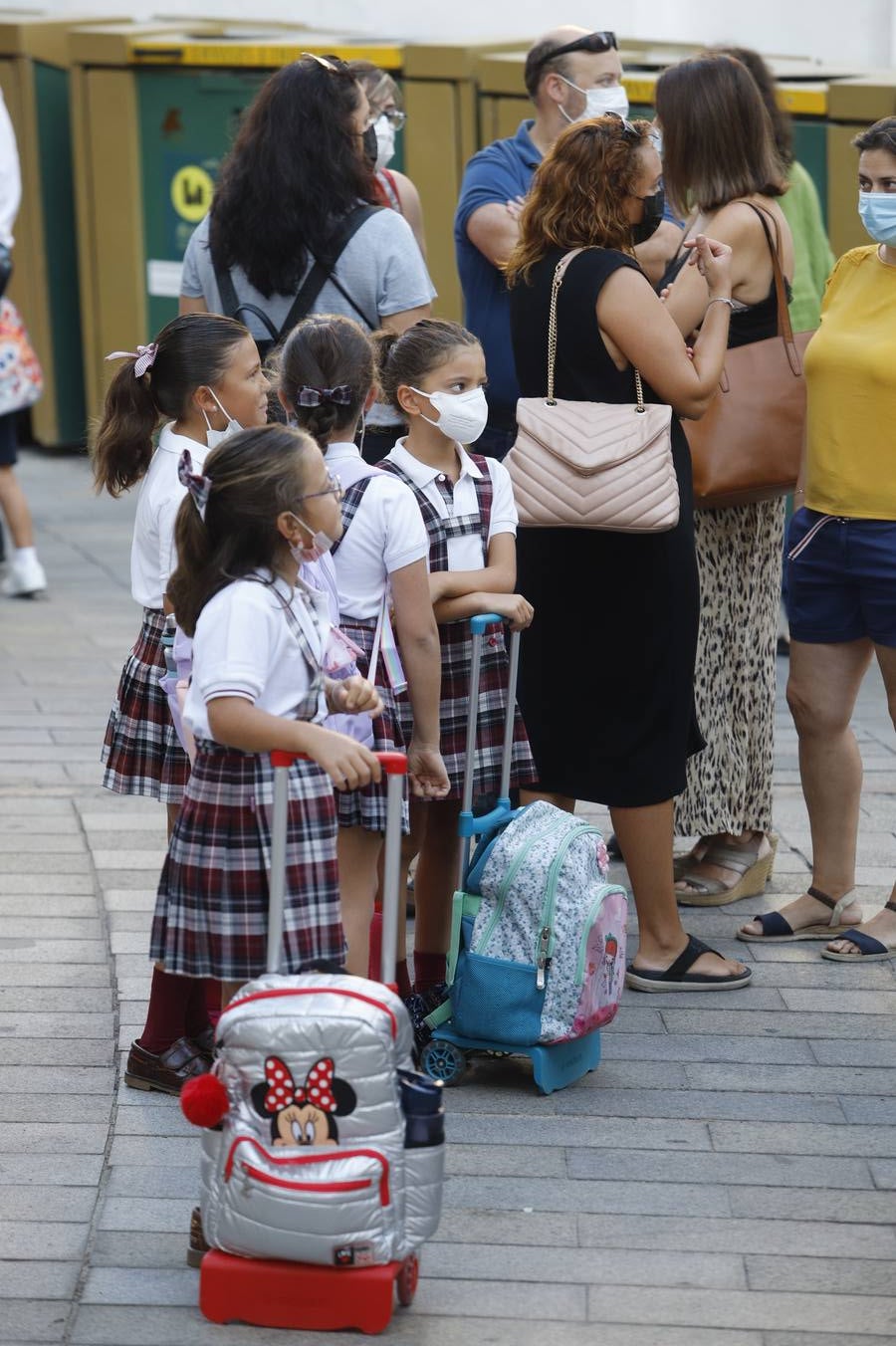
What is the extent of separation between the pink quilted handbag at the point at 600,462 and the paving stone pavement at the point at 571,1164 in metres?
1.10

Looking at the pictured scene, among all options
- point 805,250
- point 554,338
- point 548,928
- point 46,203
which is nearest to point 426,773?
point 548,928

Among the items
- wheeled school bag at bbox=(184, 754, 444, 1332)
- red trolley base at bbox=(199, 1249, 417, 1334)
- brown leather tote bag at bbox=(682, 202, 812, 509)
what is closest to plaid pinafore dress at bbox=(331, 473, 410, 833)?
wheeled school bag at bbox=(184, 754, 444, 1332)

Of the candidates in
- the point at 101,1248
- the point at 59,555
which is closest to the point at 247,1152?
the point at 101,1248

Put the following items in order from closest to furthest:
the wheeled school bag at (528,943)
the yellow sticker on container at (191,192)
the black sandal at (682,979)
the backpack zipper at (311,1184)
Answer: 1. the backpack zipper at (311,1184)
2. the wheeled school bag at (528,943)
3. the black sandal at (682,979)
4. the yellow sticker on container at (191,192)

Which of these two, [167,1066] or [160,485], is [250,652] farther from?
[167,1066]

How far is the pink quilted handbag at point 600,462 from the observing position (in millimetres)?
3980

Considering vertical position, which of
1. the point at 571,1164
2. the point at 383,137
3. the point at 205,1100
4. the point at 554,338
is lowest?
the point at 571,1164

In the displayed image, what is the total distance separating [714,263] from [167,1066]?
1986mm

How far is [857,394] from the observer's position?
444 centimetres

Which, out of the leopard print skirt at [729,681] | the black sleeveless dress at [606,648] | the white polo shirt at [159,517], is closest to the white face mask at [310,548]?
the white polo shirt at [159,517]

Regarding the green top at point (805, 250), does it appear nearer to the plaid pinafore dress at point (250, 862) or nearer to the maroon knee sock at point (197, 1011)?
the maroon knee sock at point (197, 1011)

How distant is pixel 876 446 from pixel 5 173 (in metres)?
4.83

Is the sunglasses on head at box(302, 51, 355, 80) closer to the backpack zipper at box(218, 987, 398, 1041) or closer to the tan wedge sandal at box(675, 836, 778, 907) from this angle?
the tan wedge sandal at box(675, 836, 778, 907)

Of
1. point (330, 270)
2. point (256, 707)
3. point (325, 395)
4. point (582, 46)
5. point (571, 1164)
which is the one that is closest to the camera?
point (256, 707)
